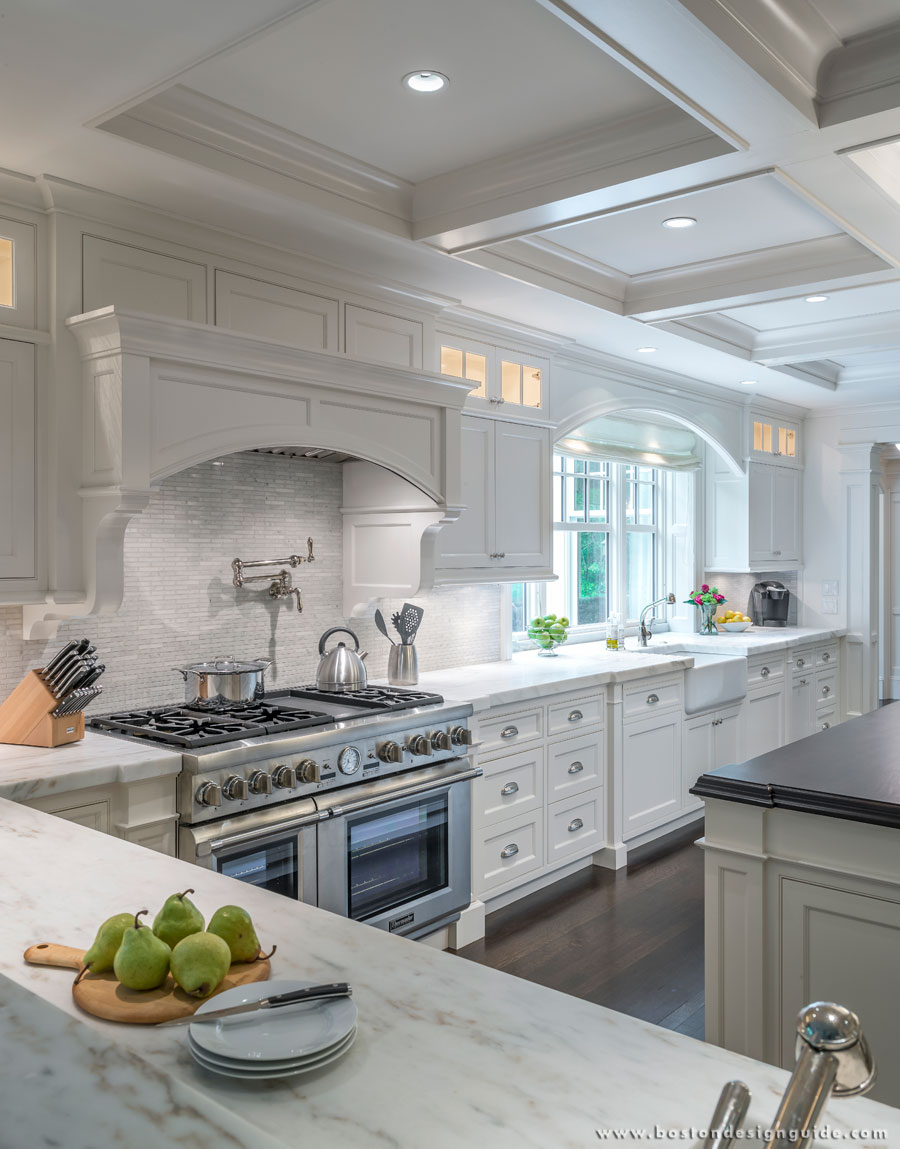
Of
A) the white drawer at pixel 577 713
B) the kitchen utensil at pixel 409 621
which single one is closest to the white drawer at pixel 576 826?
the white drawer at pixel 577 713

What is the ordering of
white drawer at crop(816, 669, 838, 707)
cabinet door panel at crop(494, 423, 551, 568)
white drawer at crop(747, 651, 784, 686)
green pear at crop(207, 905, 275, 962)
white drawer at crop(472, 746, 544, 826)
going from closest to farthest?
green pear at crop(207, 905, 275, 962) < white drawer at crop(472, 746, 544, 826) < cabinet door panel at crop(494, 423, 551, 568) < white drawer at crop(747, 651, 784, 686) < white drawer at crop(816, 669, 838, 707)

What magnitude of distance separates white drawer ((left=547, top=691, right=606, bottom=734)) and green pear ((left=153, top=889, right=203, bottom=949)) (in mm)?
2925

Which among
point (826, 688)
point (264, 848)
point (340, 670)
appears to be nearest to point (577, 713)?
point (340, 670)

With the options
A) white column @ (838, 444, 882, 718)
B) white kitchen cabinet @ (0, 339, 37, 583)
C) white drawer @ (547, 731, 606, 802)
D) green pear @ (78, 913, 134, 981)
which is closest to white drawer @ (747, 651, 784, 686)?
white column @ (838, 444, 882, 718)

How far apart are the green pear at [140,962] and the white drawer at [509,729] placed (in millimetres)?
2523

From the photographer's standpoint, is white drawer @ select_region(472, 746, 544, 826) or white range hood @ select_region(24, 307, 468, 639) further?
white drawer @ select_region(472, 746, 544, 826)

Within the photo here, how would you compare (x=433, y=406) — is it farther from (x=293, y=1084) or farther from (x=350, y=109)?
(x=293, y=1084)

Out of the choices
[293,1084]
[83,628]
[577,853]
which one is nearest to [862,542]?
[577,853]

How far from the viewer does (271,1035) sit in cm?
106

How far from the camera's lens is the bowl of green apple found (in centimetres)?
504

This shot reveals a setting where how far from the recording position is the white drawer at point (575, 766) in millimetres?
4121

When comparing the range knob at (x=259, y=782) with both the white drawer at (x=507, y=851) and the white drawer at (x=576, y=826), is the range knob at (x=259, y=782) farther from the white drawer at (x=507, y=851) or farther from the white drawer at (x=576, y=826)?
the white drawer at (x=576, y=826)

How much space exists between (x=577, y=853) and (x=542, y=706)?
791mm

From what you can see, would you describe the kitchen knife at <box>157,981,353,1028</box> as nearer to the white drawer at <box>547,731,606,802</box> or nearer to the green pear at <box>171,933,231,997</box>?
the green pear at <box>171,933,231,997</box>
